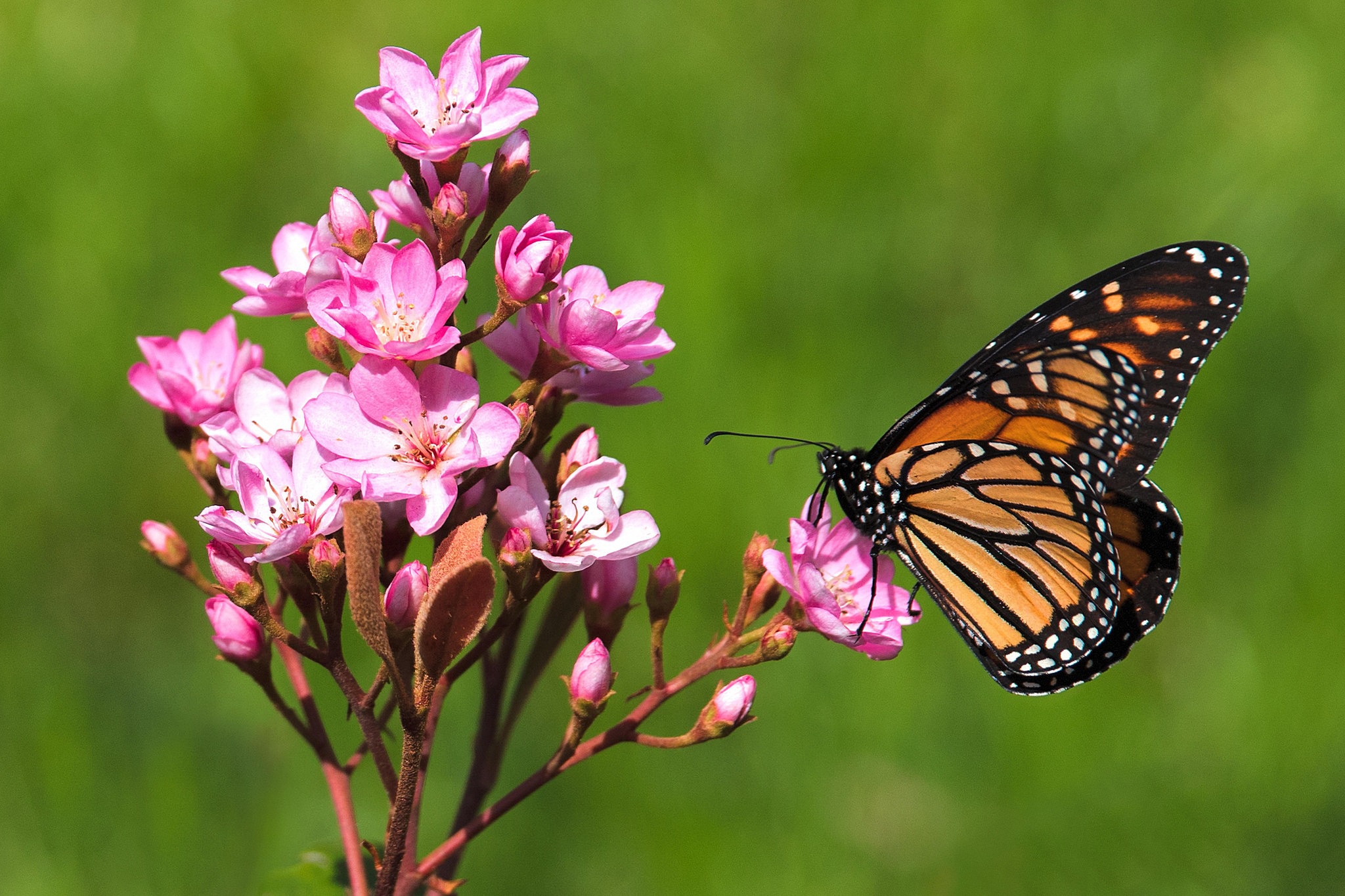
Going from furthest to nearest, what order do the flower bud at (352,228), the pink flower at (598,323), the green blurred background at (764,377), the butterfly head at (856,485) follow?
the green blurred background at (764,377), the butterfly head at (856,485), the flower bud at (352,228), the pink flower at (598,323)

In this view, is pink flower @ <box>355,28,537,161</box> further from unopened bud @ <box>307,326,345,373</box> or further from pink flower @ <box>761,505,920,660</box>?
pink flower @ <box>761,505,920,660</box>

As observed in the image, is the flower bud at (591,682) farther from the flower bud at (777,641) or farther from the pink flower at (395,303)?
the pink flower at (395,303)

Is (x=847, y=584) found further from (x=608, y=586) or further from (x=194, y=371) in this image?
(x=194, y=371)

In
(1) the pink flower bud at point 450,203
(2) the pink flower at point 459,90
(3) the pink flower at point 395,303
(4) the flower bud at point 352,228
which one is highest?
(2) the pink flower at point 459,90

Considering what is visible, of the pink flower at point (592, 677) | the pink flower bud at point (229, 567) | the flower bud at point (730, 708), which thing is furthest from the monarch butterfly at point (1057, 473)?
the pink flower bud at point (229, 567)

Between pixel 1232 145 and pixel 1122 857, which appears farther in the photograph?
pixel 1232 145

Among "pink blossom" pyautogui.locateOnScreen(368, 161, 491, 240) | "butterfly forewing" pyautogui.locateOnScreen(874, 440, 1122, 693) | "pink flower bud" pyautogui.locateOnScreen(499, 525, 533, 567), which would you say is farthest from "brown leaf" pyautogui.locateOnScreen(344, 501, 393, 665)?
"butterfly forewing" pyautogui.locateOnScreen(874, 440, 1122, 693)

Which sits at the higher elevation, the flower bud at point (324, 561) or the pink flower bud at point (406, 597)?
the flower bud at point (324, 561)

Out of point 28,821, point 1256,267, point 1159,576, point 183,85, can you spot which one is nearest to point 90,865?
point 28,821

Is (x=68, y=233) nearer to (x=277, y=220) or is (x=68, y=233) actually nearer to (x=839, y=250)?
(x=277, y=220)
